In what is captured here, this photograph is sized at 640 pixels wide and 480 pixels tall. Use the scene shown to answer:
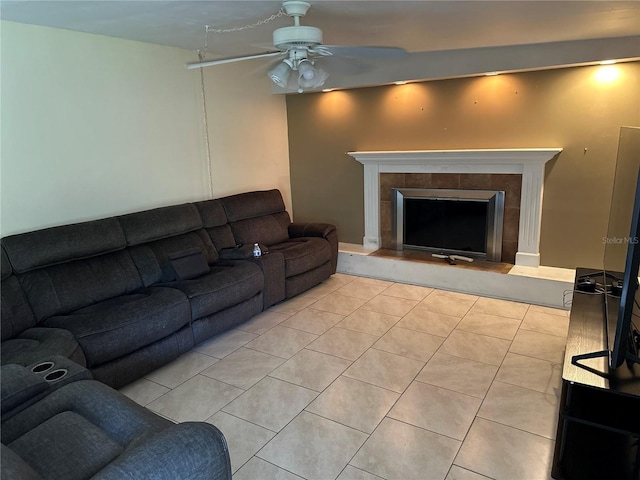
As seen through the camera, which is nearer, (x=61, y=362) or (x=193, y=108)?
(x=61, y=362)

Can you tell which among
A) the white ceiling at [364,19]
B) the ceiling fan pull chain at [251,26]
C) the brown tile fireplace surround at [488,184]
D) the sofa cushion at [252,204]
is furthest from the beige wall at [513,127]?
the ceiling fan pull chain at [251,26]

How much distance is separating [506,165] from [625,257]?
2152 millimetres

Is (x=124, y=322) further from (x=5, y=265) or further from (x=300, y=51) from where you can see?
(x=300, y=51)

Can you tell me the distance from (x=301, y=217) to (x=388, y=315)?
7.27 feet

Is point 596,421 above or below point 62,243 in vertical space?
below

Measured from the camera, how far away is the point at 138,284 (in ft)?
10.8

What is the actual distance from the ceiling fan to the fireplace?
221cm

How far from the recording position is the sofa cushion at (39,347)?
2.22m

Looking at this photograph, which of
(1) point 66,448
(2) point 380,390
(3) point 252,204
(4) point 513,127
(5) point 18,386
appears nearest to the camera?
(1) point 66,448

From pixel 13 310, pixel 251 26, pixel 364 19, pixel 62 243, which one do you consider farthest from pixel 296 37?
pixel 13 310

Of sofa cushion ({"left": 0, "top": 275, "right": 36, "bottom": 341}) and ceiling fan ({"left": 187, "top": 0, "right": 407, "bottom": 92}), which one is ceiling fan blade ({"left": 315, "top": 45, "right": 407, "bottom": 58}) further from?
sofa cushion ({"left": 0, "top": 275, "right": 36, "bottom": 341})

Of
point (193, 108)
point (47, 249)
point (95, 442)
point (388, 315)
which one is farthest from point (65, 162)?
point (388, 315)

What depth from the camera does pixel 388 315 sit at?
380cm

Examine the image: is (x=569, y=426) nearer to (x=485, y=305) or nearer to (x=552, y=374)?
(x=552, y=374)
